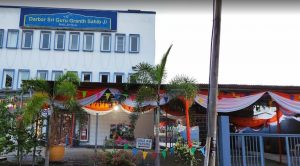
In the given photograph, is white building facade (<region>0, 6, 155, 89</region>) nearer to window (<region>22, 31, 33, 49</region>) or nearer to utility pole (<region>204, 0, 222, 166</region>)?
window (<region>22, 31, 33, 49</region>)

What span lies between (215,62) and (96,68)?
19864mm

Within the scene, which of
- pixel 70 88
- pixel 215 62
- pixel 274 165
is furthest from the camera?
pixel 274 165

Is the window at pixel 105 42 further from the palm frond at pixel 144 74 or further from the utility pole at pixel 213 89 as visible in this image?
the utility pole at pixel 213 89

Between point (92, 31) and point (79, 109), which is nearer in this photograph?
point (79, 109)

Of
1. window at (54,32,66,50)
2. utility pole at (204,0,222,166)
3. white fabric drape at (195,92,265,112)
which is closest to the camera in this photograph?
utility pole at (204,0,222,166)

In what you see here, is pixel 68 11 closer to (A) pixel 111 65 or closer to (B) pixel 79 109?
(A) pixel 111 65

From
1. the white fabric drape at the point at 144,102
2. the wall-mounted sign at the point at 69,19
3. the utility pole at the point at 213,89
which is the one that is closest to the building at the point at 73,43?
the wall-mounted sign at the point at 69,19

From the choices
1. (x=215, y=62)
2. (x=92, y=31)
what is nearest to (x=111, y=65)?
(x=92, y=31)

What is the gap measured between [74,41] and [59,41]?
131 centimetres

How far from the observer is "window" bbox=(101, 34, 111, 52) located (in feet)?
98.3

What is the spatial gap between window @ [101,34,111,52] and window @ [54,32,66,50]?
11.2ft

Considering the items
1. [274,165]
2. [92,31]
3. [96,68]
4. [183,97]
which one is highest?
[92,31]

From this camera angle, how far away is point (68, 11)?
3034cm

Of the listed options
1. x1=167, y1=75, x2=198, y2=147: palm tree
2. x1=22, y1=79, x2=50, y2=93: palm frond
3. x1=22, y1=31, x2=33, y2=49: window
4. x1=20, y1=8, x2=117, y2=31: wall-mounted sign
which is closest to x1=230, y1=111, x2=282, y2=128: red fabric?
x1=167, y1=75, x2=198, y2=147: palm tree
